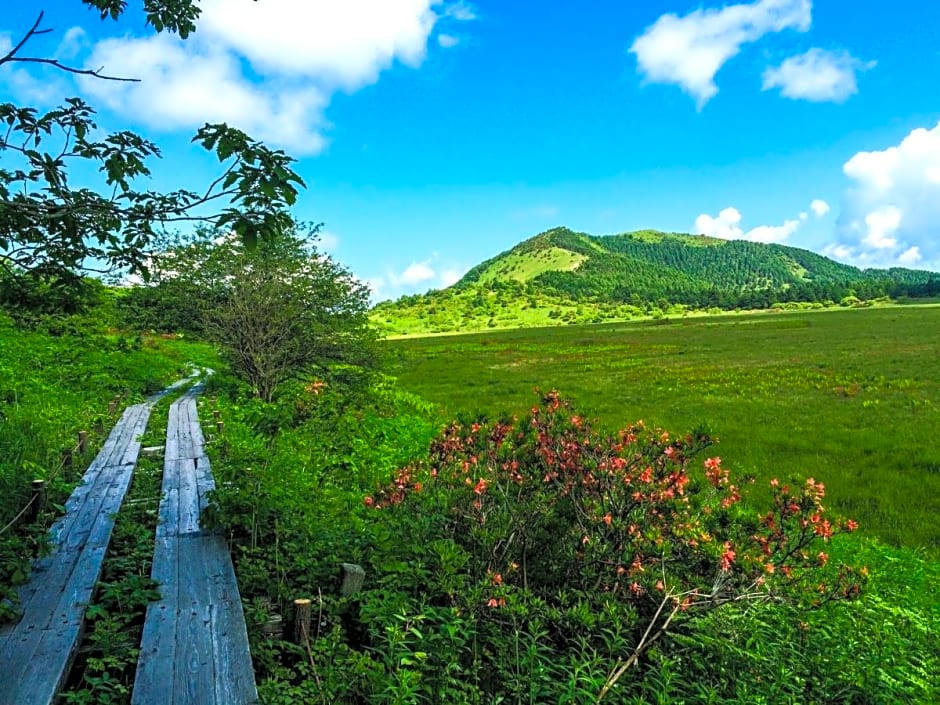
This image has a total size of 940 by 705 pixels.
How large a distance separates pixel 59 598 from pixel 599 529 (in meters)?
4.23

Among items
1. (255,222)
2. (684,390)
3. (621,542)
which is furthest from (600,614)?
(684,390)

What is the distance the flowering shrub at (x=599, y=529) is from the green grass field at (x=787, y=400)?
799 millimetres

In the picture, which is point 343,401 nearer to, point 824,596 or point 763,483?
point 763,483

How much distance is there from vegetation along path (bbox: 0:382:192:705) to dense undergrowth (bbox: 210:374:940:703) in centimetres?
111

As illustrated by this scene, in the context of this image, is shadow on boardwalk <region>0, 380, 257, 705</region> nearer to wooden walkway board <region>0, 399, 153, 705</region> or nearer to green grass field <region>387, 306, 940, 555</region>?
wooden walkway board <region>0, 399, 153, 705</region>

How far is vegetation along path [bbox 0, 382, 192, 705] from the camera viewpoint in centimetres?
325

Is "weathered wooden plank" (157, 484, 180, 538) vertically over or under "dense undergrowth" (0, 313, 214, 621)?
under

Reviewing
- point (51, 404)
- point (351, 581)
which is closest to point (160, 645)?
point (351, 581)

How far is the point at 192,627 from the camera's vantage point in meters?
3.74

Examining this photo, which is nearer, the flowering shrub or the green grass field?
the flowering shrub

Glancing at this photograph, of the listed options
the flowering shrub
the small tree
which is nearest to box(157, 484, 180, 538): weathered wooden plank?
the flowering shrub

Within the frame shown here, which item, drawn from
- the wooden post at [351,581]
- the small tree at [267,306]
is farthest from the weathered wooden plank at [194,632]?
the small tree at [267,306]

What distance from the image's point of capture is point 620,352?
174 feet

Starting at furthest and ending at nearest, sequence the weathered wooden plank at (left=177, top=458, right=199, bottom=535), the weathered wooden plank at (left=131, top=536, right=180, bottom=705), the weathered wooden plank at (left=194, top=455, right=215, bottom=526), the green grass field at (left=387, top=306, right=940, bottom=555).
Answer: the green grass field at (left=387, top=306, right=940, bottom=555), the weathered wooden plank at (left=194, top=455, right=215, bottom=526), the weathered wooden plank at (left=177, top=458, right=199, bottom=535), the weathered wooden plank at (left=131, top=536, right=180, bottom=705)
